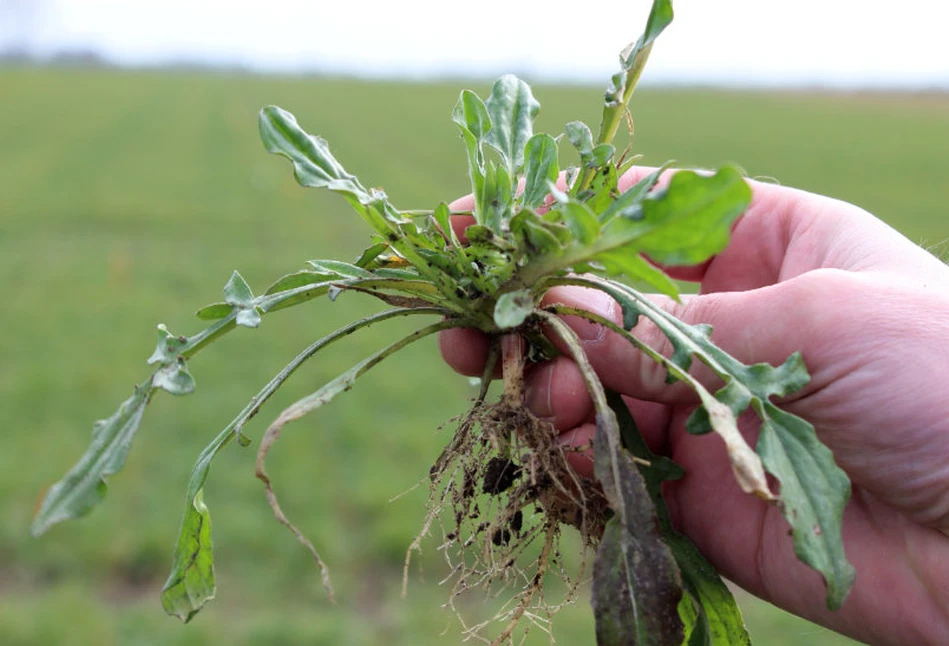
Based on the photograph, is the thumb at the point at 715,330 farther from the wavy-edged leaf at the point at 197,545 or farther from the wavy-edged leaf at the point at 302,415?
the wavy-edged leaf at the point at 197,545

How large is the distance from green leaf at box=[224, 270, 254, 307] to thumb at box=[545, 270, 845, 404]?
58cm

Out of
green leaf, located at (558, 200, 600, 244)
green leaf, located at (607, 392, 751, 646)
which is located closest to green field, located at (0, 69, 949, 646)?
green leaf, located at (607, 392, 751, 646)

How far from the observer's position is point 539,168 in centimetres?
146

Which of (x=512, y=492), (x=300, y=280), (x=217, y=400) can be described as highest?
(x=300, y=280)

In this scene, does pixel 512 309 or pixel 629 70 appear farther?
pixel 629 70

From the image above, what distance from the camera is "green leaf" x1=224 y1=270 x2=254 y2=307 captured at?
4.39 ft

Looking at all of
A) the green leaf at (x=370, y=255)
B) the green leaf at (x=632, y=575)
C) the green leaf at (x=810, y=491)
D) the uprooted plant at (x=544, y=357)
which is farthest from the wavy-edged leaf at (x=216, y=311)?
the green leaf at (x=810, y=491)

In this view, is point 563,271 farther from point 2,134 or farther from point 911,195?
point 2,134

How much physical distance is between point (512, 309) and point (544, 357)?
50 centimetres

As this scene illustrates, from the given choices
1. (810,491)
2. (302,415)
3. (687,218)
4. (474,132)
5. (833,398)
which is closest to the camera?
(687,218)

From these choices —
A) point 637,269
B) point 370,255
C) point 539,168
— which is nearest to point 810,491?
point 637,269

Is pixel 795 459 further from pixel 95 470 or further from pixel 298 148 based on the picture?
pixel 95 470

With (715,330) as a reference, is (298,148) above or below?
above

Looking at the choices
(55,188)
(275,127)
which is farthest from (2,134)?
(275,127)
